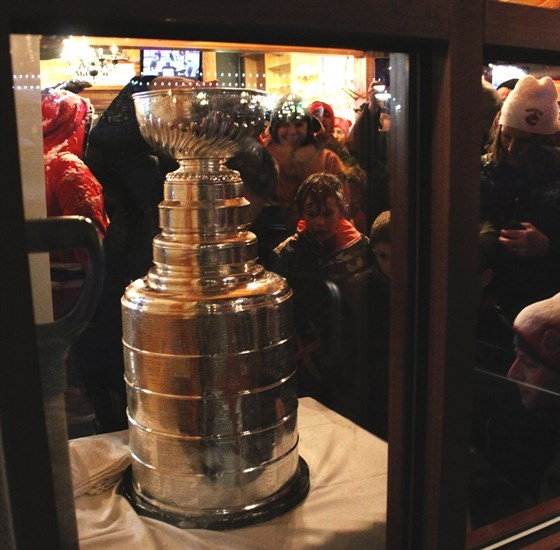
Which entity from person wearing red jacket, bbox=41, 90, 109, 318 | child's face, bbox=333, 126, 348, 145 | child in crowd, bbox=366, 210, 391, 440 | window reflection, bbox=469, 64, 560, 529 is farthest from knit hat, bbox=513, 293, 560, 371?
person wearing red jacket, bbox=41, 90, 109, 318

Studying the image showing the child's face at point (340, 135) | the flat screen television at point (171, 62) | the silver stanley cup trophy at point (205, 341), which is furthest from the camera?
the child's face at point (340, 135)

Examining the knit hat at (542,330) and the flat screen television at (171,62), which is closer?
the flat screen television at (171,62)

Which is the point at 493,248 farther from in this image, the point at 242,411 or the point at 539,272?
the point at 242,411

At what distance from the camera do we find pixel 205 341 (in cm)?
79

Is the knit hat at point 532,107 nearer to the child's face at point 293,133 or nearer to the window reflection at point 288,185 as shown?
the window reflection at point 288,185

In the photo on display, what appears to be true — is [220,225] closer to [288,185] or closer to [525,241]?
[288,185]

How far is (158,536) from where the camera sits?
2.56ft

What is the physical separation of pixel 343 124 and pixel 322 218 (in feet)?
0.48

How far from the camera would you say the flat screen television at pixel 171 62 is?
685 millimetres

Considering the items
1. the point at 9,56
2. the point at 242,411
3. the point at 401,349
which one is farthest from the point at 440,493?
the point at 9,56

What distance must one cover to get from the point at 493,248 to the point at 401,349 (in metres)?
0.22

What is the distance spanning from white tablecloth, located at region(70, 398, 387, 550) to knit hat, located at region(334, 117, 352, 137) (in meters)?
0.42

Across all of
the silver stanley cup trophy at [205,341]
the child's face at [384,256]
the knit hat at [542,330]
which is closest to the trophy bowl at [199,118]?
the silver stanley cup trophy at [205,341]

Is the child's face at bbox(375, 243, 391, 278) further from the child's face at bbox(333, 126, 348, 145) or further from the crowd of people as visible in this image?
the child's face at bbox(333, 126, 348, 145)
